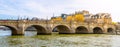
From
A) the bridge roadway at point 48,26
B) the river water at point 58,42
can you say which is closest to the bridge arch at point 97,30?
the bridge roadway at point 48,26

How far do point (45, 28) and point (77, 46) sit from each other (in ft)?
117

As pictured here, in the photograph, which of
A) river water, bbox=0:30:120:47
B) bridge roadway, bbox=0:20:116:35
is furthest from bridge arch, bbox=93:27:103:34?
river water, bbox=0:30:120:47

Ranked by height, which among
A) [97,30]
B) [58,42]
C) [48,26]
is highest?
[48,26]

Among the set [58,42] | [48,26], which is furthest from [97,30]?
[58,42]

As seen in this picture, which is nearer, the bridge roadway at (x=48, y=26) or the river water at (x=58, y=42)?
the river water at (x=58, y=42)

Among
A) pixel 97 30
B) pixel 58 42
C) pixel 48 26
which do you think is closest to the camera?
pixel 58 42

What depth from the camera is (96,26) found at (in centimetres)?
8419

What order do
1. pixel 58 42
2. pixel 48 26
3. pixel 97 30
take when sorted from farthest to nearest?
pixel 97 30 < pixel 48 26 < pixel 58 42

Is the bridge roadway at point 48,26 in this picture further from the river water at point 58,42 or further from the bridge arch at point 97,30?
the river water at point 58,42

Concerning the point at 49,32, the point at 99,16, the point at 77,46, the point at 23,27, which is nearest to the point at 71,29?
the point at 49,32

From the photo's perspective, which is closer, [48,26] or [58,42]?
[58,42]

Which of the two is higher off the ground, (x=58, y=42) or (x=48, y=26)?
(x=48, y=26)

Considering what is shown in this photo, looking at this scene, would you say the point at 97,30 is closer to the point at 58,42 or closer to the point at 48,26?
the point at 48,26

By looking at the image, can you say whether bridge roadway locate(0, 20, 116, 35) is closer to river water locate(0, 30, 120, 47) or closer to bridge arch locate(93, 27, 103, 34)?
bridge arch locate(93, 27, 103, 34)
